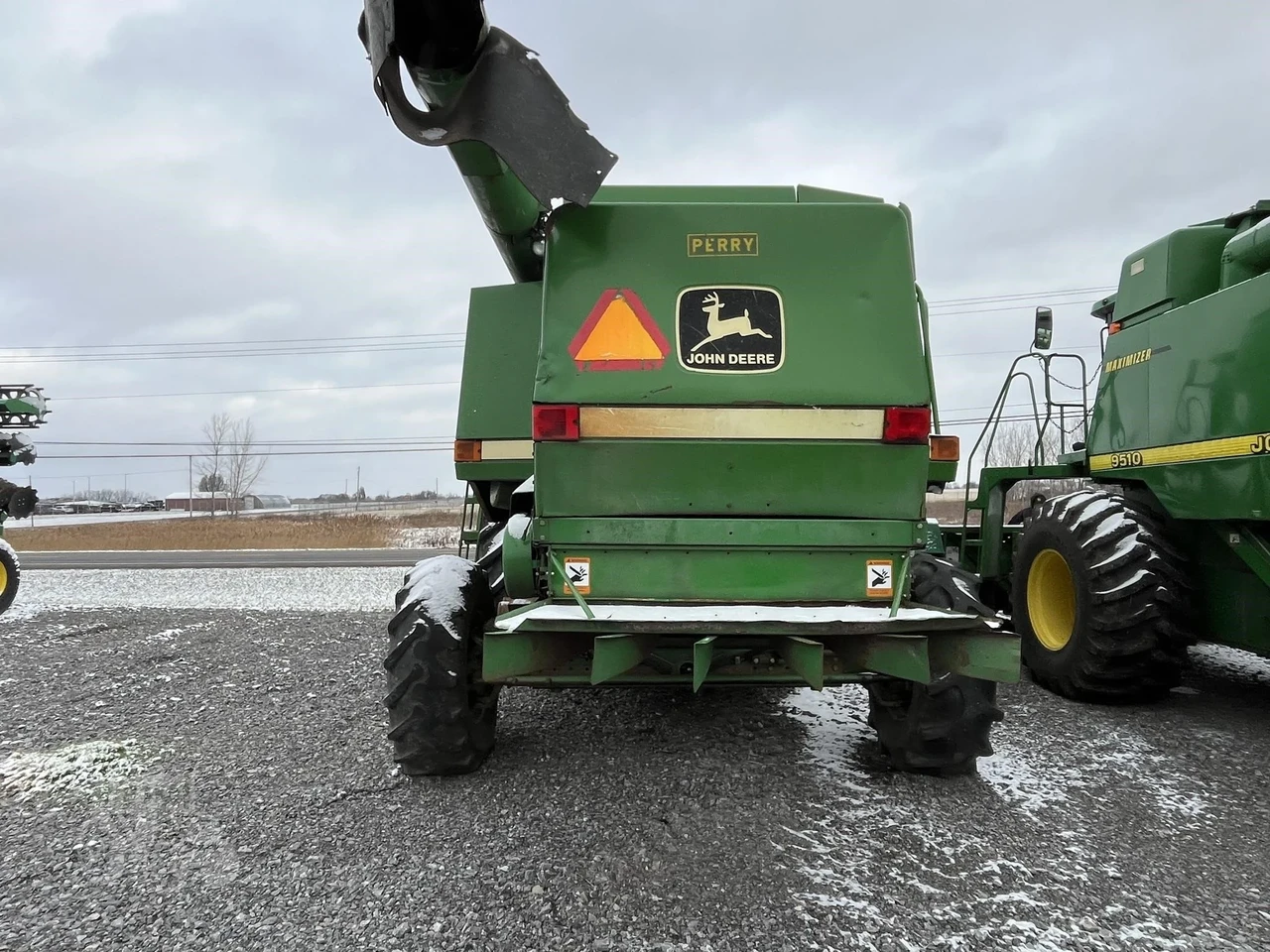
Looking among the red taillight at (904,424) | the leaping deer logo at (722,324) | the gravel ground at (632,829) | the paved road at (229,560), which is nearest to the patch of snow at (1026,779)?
the gravel ground at (632,829)

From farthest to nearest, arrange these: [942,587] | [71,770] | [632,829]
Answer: [71,770], [942,587], [632,829]

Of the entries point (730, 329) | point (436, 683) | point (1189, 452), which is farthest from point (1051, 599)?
point (436, 683)

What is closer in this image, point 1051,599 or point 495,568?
point 495,568

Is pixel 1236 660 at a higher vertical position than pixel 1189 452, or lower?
lower

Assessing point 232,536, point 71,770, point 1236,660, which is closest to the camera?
point 71,770

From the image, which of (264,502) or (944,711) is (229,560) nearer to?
(944,711)

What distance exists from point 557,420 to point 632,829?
1.71 m

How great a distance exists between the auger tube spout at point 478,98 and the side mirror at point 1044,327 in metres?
4.25

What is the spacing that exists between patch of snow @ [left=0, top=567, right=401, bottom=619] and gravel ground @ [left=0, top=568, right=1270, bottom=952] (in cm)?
459

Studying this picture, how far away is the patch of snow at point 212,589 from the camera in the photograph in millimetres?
9516

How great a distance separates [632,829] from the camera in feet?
10.2

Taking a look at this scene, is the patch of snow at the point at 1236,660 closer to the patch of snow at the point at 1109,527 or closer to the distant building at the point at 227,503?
the patch of snow at the point at 1109,527

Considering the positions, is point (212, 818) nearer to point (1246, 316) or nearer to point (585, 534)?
point (585, 534)

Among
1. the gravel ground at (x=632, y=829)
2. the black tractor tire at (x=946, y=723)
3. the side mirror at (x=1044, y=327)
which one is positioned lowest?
the gravel ground at (x=632, y=829)
